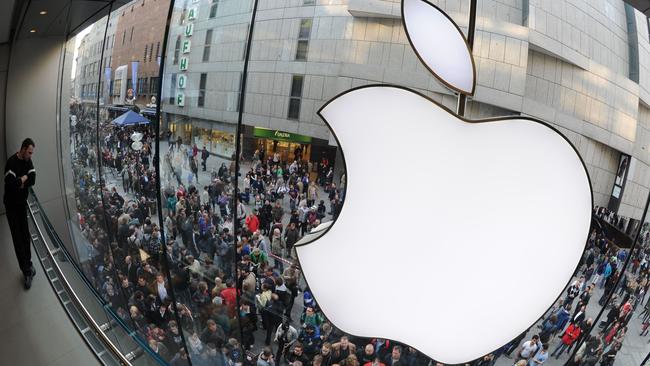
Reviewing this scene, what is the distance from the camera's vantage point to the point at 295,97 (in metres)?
2.02

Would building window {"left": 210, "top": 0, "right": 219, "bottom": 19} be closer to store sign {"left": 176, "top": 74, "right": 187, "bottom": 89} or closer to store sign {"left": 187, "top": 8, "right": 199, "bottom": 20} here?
store sign {"left": 187, "top": 8, "right": 199, "bottom": 20}

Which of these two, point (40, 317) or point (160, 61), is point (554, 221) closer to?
point (160, 61)

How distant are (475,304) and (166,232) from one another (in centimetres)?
218

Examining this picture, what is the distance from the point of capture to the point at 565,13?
170 cm

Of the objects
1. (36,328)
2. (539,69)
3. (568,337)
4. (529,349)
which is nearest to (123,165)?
(36,328)

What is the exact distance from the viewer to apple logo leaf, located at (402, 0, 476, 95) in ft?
4.42

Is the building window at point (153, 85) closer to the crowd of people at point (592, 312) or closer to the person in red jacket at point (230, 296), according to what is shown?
the person in red jacket at point (230, 296)

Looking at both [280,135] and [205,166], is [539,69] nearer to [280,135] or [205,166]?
[280,135]

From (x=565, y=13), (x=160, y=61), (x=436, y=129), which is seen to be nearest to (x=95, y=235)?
(x=160, y=61)

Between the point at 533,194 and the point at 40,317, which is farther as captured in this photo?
the point at 40,317

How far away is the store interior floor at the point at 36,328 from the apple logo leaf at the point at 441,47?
3.54 metres

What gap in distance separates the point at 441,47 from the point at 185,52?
1.84 metres

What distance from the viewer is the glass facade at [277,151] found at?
1646mm

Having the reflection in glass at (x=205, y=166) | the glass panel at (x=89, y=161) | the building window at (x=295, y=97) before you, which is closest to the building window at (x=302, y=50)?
the building window at (x=295, y=97)
